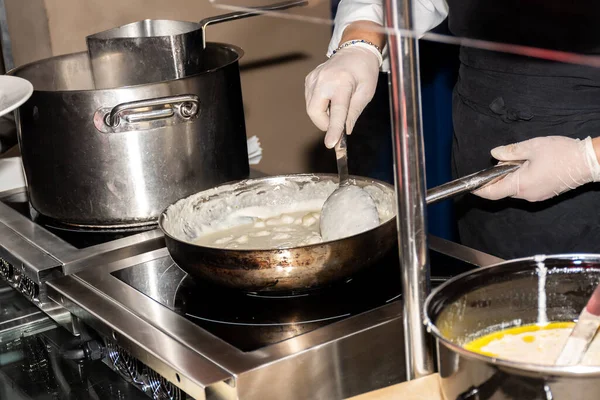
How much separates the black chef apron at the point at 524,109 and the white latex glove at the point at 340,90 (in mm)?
317

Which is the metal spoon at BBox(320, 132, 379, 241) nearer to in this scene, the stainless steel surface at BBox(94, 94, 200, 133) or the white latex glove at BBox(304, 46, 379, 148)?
the white latex glove at BBox(304, 46, 379, 148)

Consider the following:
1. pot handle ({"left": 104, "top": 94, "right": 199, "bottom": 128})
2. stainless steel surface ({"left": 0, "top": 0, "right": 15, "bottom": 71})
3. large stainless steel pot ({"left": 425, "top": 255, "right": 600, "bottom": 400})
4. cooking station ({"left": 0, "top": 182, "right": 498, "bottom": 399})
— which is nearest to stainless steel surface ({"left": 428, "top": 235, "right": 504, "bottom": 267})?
cooking station ({"left": 0, "top": 182, "right": 498, "bottom": 399})

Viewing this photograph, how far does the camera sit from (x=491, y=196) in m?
1.44

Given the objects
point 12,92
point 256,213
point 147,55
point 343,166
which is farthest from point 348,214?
point 147,55

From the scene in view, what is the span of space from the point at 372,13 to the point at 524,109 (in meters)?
0.39

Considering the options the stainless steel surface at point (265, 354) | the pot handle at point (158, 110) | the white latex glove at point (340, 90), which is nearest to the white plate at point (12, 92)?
the pot handle at point (158, 110)

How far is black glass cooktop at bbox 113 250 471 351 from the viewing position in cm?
111

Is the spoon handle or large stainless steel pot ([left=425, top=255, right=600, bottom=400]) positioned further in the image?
the spoon handle

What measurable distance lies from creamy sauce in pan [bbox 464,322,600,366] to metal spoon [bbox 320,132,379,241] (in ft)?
1.20

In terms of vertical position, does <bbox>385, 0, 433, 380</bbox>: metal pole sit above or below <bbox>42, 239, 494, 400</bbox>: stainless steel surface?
above

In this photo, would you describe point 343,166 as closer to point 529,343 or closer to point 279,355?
point 279,355

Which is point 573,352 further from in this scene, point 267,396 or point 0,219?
point 0,219

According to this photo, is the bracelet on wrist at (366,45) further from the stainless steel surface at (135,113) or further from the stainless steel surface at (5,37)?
the stainless steel surface at (5,37)

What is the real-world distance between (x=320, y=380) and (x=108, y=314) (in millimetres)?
340
